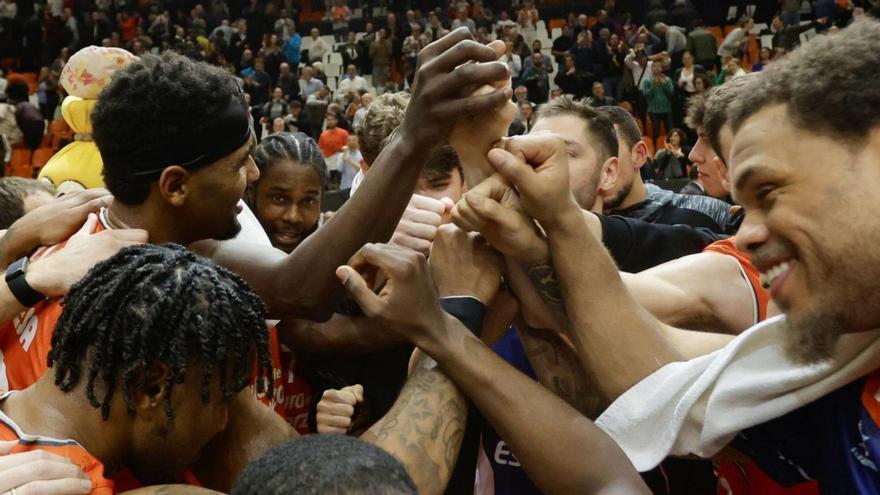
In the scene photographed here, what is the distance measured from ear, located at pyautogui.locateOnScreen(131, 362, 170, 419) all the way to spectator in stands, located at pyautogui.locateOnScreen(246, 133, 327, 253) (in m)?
1.81

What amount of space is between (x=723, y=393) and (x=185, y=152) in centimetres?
134

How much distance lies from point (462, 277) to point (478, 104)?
40 centimetres

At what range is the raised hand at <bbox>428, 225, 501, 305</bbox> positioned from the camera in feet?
7.01

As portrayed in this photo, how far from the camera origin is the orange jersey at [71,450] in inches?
63.3

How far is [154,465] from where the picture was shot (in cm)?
176

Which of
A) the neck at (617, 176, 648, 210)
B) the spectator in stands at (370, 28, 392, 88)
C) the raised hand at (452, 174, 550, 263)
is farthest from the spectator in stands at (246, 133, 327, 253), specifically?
the spectator in stands at (370, 28, 392, 88)

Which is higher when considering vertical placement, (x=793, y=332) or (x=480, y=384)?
(x=793, y=332)

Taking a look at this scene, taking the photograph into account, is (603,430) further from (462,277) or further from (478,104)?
(478,104)

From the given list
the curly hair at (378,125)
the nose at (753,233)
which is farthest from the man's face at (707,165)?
the nose at (753,233)

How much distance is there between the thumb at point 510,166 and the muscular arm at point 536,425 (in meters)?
0.33

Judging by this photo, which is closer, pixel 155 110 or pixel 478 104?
pixel 478 104

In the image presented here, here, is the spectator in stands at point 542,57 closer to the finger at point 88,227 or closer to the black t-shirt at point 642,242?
the black t-shirt at point 642,242

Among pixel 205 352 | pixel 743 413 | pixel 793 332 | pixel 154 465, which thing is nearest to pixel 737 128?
pixel 793 332

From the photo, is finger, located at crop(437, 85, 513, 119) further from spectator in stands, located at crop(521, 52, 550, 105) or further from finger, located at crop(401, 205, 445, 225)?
spectator in stands, located at crop(521, 52, 550, 105)
